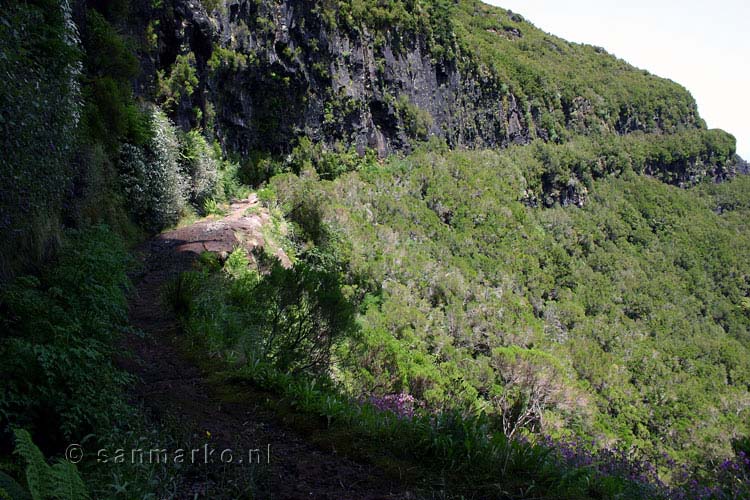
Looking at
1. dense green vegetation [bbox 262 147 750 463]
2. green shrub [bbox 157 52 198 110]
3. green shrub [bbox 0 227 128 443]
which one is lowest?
dense green vegetation [bbox 262 147 750 463]

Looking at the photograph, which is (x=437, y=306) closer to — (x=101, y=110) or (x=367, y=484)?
(x=101, y=110)

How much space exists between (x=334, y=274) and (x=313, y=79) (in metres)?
20.7

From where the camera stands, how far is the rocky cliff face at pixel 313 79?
17.0m

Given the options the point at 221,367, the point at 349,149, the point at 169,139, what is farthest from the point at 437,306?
the point at 221,367

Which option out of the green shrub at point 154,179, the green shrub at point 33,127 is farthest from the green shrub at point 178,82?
the green shrub at point 33,127

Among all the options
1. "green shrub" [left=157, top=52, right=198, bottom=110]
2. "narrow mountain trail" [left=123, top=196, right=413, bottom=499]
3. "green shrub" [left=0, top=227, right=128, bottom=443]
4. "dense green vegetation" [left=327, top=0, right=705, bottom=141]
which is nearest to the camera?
"green shrub" [left=0, top=227, right=128, bottom=443]

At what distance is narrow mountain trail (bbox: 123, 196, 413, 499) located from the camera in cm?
318

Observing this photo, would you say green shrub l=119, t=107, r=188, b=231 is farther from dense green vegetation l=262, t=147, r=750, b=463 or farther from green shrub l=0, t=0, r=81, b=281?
dense green vegetation l=262, t=147, r=750, b=463

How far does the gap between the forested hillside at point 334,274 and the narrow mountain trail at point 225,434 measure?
3 cm

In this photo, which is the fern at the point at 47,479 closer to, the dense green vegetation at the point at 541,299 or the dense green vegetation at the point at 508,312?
the dense green vegetation at the point at 508,312

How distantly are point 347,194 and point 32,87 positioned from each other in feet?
66.8

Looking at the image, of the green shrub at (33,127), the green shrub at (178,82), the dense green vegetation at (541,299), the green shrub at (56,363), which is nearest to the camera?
the green shrub at (56,363)

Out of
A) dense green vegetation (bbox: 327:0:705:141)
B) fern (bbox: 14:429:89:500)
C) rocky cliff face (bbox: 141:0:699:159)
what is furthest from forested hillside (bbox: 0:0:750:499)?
dense green vegetation (bbox: 327:0:705:141)

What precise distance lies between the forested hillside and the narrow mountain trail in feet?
0.10
